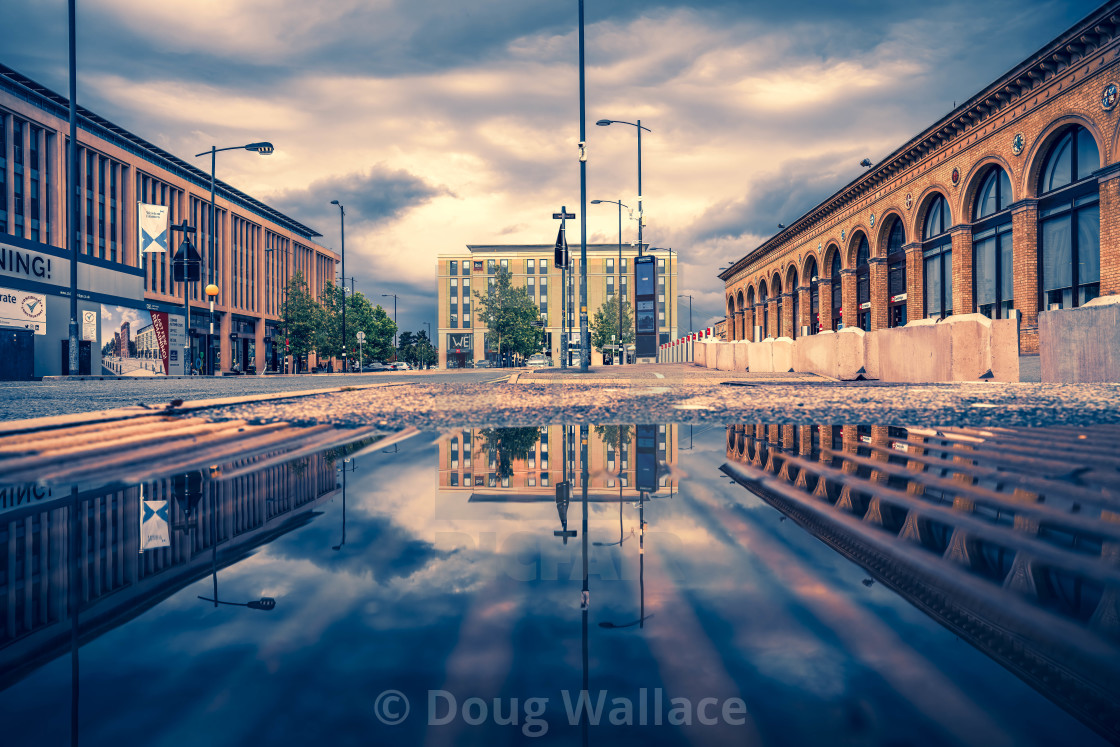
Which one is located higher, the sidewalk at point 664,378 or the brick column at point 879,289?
the brick column at point 879,289

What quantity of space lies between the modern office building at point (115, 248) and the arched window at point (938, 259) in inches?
1278

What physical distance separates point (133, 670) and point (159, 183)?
59.9 m

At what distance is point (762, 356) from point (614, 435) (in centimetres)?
1781

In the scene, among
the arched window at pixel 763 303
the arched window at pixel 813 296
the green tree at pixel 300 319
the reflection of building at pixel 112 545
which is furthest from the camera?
the green tree at pixel 300 319

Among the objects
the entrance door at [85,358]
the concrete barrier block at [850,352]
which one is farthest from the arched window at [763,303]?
the entrance door at [85,358]

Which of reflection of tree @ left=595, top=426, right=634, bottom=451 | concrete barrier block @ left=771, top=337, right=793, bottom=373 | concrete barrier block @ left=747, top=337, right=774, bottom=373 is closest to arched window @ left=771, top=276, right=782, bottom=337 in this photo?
concrete barrier block @ left=747, top=337, right=774, bottom=373

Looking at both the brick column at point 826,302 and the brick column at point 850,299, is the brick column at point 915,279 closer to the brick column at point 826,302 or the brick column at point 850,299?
the brick column at point 850,299

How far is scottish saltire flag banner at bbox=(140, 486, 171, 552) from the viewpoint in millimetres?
1646

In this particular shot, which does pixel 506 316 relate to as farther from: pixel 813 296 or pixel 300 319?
pixel 813 296

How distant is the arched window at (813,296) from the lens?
40.8 meters

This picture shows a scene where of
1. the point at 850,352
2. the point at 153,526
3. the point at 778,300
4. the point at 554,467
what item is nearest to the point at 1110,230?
the point at 850,352

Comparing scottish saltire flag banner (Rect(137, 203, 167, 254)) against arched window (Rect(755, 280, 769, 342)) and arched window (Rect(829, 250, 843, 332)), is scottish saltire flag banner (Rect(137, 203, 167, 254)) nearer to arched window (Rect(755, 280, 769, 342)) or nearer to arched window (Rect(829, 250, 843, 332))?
arched window (Rect(829, 250, 843, 332))

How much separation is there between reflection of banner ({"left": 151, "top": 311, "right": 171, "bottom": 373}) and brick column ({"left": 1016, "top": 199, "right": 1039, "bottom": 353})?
36.4 m

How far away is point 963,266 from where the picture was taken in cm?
2358
